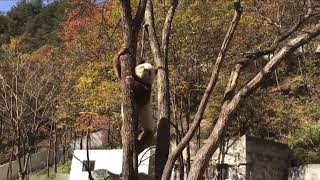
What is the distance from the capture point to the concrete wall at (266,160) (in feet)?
53.7

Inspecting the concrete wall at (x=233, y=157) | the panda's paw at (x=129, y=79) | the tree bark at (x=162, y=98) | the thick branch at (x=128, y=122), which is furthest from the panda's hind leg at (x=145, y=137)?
the concrete wall at (x=233, y=157)

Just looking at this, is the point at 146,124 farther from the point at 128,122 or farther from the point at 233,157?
the point at 233,157

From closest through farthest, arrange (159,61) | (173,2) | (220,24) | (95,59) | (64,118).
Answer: (159,61) → (173,2) → (220,24) → (95,59) → (64,118)

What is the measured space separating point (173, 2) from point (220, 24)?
11.4 metres

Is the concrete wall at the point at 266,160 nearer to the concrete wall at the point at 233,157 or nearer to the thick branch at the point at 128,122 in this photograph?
the concrete wall at the point at 233,157

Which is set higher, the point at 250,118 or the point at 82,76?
the point at 82,76

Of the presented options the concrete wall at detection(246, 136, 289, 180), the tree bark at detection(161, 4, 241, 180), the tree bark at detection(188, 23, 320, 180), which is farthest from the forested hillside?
the tree bark at detection(161, 4, 241, 180)

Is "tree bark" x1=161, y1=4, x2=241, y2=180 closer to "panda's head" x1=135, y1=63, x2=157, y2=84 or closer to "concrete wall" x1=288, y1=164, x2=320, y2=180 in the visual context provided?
"panda's head" x1=135, y1=63, x2=157, y2=84

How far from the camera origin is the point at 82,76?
20328 millimetres

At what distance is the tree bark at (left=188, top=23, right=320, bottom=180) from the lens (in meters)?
4.61

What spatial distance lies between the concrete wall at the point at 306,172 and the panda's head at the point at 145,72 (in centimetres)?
1265

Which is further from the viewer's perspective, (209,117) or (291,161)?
(209,117)

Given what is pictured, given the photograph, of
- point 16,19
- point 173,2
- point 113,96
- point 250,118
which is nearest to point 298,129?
point 250,118

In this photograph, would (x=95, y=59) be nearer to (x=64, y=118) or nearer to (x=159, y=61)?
(x=64, y=118)
